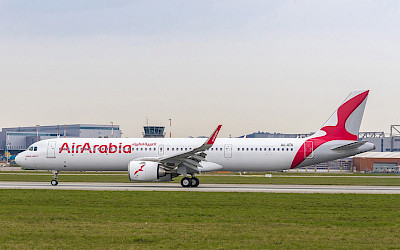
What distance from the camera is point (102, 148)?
136 ft

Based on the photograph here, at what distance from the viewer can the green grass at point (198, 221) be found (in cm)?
1497

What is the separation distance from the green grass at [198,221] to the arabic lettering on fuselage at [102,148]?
1165 cm

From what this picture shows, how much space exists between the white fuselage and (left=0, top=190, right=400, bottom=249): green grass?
10378 millimetres

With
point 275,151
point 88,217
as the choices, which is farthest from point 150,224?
point 275,151

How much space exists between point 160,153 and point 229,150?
5232 millimetres

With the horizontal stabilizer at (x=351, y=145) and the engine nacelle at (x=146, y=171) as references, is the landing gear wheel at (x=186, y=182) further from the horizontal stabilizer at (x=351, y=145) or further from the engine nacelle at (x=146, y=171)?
the horizontal stabilizer at (x=351, y=145)

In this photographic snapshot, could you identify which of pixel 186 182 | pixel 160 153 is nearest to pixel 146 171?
pixel 186 182

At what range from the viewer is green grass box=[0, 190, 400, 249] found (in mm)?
14969

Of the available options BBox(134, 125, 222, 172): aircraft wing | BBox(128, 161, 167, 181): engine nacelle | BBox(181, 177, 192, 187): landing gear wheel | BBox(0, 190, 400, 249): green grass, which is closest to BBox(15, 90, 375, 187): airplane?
BBox(181, 177, 192, 187): landing gear wheel

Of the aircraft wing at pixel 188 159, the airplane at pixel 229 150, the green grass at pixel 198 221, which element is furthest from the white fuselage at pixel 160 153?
the green grass at pixel 198 221

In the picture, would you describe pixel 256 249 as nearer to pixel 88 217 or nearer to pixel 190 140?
pixel 88 217

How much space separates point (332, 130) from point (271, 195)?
12.4 m

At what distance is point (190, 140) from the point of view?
41.8 m

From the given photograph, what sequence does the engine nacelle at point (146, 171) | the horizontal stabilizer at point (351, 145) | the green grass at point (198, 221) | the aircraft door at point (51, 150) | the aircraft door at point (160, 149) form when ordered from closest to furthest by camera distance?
1. the green grass at point (198, 221)
2. the engine nacelle at point (146, 171)
3. the horizontal stabilizer at point (351, 145)
4. the aircraft door at point (160, 149)
5. the aircraft door at point (51, 150)
